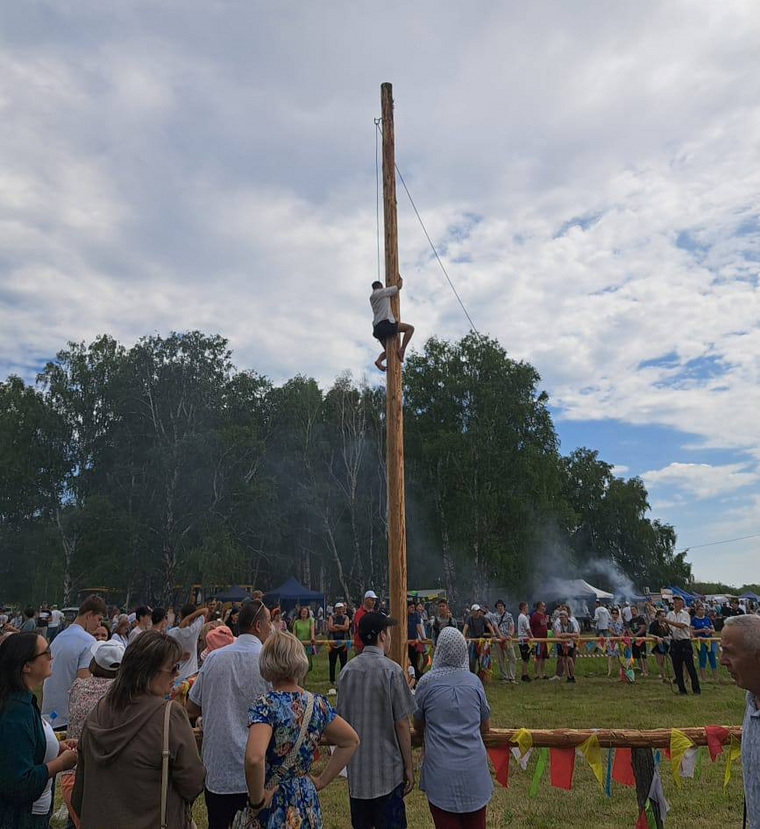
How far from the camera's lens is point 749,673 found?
8.97 ft

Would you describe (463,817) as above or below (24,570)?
below

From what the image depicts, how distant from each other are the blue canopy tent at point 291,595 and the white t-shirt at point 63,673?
967 inches

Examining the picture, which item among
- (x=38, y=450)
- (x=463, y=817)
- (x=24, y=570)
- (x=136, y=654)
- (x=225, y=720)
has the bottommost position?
(x=463, y=817)

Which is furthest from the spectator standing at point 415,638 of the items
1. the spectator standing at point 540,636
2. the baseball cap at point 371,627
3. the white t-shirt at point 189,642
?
the baseball cap at point 371,627

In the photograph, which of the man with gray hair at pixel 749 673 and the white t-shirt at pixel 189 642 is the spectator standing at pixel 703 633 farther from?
the man with gray hair at pixel 749 673

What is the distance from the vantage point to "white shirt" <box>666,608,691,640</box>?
1341 centimetres

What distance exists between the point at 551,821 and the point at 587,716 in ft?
16.7

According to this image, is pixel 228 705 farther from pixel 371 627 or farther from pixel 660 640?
pixel 660 640

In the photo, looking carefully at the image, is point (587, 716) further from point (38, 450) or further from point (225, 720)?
point (38, 450)

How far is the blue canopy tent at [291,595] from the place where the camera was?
30.0 meters

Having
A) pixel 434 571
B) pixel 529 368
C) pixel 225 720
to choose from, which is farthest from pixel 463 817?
pixel 434 571

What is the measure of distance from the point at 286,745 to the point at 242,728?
47.3 inches

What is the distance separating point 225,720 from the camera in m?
3.88

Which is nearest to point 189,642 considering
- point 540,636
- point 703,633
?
point 540,636
